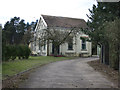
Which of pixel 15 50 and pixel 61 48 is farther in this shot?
pixel 61 48

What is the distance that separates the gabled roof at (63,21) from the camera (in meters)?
31.2

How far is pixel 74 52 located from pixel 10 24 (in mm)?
27275

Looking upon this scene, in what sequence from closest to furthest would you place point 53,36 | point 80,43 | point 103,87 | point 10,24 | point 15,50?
point 103,87, point 15,50, point 53,36, point 80,43, point 10,24

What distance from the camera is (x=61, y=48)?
3128 cm

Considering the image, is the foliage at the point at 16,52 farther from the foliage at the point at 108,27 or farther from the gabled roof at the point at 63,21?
the gabled roof at the point at 63,21

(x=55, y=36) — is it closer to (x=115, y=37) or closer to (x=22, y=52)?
(x=22, y=52)

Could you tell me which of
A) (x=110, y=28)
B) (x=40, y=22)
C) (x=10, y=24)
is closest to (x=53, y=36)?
(x=40, y=22)

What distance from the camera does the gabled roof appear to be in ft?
102

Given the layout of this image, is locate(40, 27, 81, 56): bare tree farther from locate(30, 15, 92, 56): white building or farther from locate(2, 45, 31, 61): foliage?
locate(2, 45, 31, 61): foliage

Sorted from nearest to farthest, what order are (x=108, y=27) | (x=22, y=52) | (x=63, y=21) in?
(x=108, y=27), (x=22, y=52), (x=63, y=21)

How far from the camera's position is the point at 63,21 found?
33.5m

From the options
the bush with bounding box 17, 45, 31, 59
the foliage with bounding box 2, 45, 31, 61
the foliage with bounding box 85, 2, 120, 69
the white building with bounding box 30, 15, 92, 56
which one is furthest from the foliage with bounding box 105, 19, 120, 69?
the white building with bounding box 30, 15, 92, 56

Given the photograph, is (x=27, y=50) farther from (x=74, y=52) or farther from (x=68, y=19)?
(x=68, y=19)

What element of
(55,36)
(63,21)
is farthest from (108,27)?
(63,21)
